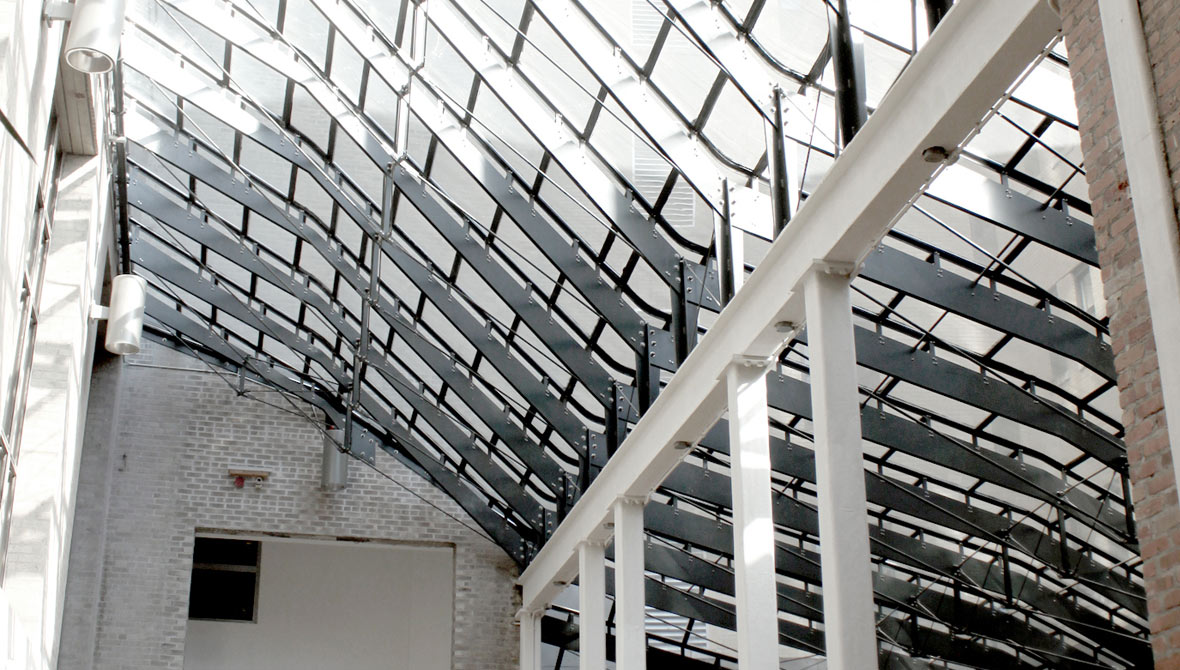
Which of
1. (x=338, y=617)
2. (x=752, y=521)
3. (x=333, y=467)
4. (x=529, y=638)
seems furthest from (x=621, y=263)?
(x=338, y=617)

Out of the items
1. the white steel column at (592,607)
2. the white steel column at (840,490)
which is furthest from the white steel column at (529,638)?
the white steel column at (840,490)

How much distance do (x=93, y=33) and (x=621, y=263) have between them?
8670 mm

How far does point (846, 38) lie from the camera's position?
10.4 m

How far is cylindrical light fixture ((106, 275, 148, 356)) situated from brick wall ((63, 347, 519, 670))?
11842 millimetres

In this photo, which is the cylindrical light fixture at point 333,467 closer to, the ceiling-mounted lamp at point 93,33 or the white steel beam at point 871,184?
the white steel beam at point 871,184

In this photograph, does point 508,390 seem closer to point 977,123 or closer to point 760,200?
point 760,200

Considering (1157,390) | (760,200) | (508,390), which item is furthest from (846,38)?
(508,390)

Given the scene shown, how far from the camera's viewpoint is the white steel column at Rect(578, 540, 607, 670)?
60.6 feet

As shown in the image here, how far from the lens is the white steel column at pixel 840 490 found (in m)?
9.79

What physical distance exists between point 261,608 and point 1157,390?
24.5m

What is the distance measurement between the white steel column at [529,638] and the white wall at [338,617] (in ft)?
12.8

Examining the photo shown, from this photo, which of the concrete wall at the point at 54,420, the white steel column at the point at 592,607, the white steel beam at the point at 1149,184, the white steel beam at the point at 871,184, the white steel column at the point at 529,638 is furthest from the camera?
the white steel column at the point at 529,638

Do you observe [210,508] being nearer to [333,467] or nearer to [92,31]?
[333,467]

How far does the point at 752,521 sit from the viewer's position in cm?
1197
